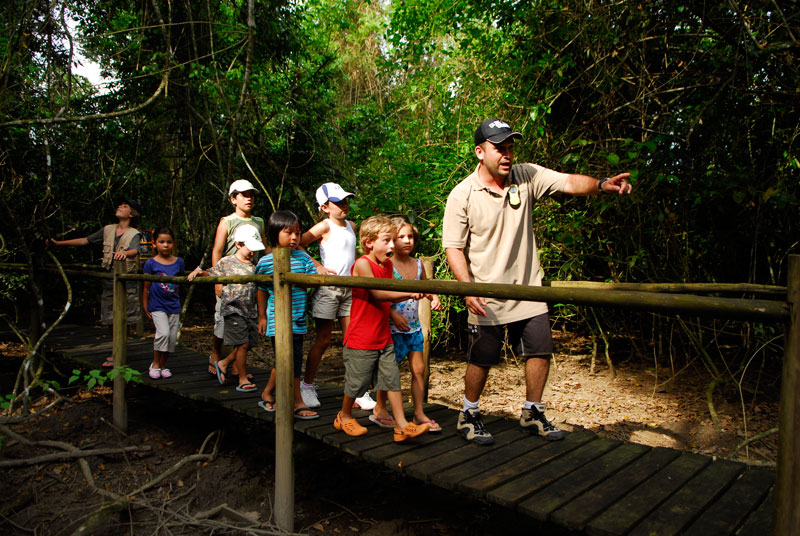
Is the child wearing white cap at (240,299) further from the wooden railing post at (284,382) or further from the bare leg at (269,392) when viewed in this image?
the wooden railing post at (284,382)

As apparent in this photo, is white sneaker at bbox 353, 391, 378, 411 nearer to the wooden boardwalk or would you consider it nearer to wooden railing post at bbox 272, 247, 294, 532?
the wooden boardwalk

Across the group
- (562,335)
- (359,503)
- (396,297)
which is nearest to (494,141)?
(396,297)

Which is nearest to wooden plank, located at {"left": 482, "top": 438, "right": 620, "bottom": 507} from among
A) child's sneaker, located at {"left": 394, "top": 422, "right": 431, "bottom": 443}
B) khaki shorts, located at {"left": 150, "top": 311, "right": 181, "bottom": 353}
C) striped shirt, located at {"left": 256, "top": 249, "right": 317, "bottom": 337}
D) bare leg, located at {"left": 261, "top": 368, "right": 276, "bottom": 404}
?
child's sneaker, located at {"left": 394, "top": 422, "right": 431, "bottom": 443}

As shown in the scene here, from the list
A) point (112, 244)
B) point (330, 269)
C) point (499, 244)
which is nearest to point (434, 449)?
point (499, 244)

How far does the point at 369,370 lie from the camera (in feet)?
10.7

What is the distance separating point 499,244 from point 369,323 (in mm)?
887

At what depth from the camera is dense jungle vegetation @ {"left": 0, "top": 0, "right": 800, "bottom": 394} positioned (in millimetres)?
4328

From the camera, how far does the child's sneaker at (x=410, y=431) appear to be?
10.4 ft

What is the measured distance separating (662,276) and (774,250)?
3.41ft

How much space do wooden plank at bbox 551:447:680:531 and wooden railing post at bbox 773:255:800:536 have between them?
0.79 meters

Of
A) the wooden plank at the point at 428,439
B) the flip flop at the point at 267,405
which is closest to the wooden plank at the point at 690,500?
the wooden plank at the point at 428,439

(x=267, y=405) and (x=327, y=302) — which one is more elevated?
(x=327, y=302)

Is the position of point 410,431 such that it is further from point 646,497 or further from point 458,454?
point 646,497

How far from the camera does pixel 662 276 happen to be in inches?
232
